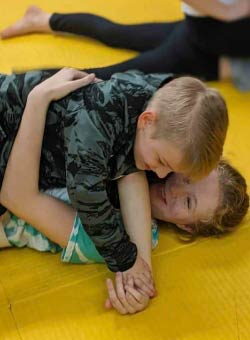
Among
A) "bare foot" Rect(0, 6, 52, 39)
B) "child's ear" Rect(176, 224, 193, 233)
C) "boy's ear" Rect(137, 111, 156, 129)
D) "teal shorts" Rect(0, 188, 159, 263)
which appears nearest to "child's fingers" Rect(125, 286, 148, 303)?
"teal shorts" Rect(0, 188, 159, 263)

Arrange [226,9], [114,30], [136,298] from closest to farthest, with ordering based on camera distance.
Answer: [136,298] < [226,9] < [114,30]

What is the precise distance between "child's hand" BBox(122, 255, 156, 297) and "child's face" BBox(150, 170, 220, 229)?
0.15 metres

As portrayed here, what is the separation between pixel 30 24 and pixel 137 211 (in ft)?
3.16

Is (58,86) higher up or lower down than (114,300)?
higher up

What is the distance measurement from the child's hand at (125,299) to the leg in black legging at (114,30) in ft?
2.97

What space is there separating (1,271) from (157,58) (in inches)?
32.0

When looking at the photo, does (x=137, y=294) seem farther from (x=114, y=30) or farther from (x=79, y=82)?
(x=114, y=30)

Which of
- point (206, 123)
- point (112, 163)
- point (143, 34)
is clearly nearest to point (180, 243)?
point (112, 163)

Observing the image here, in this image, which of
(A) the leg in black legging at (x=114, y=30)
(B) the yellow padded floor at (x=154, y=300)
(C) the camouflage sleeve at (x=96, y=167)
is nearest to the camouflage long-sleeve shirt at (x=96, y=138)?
(C) the camouflage sleeve at (x=96, y=167)

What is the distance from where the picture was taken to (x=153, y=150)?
111 centimetres

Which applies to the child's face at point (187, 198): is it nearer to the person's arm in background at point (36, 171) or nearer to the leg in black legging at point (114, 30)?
the person's arm in background at point (36, 171)

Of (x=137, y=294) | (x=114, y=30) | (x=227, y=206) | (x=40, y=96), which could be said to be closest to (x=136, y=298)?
(x=137, y=294)

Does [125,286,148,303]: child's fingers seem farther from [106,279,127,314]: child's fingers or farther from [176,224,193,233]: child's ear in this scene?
[176,224,193,233]: child's ear

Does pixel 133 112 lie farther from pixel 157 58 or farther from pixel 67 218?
pixel 157 58
